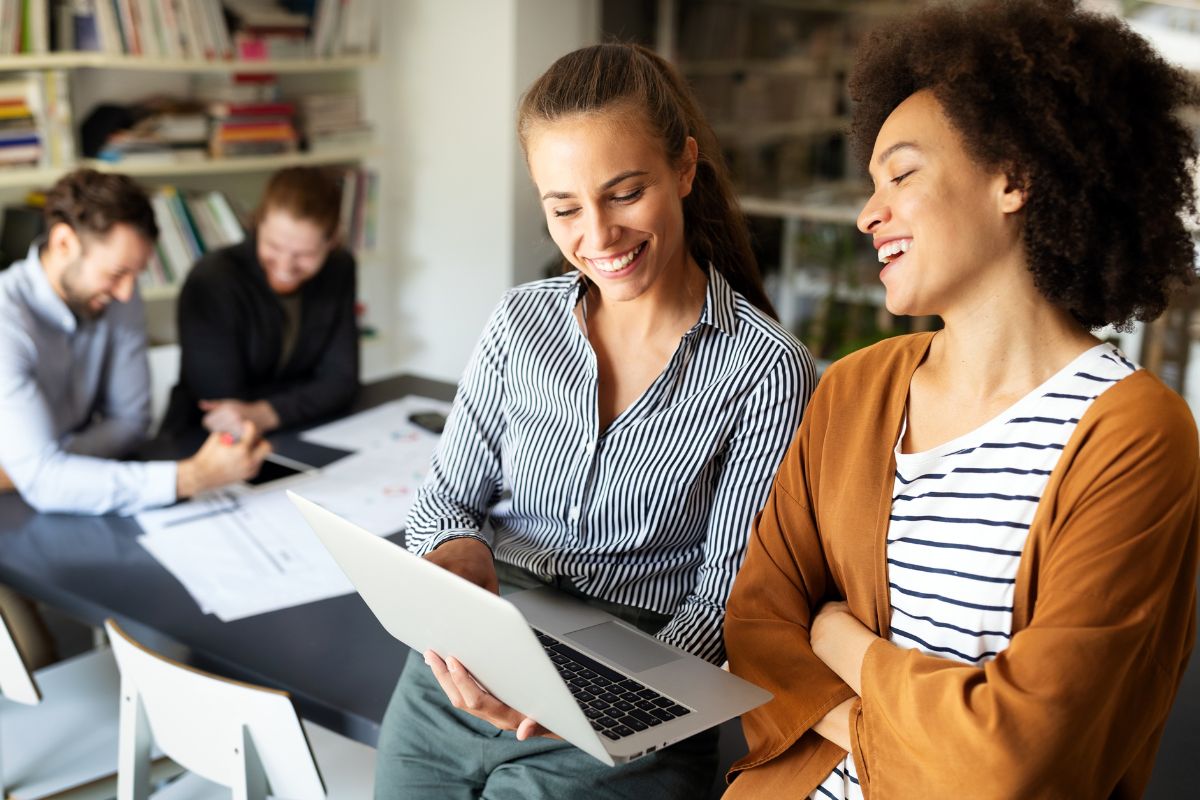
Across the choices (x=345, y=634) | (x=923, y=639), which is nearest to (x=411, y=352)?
(x=345, y=634)

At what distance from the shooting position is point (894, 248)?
1.15 m

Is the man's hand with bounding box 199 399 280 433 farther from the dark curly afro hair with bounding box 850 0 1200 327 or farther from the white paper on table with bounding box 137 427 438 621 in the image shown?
the dark curly afro hair with bounding box 850 0 1200 327

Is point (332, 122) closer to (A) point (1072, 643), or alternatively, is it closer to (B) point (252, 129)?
(B) point (252, 129)

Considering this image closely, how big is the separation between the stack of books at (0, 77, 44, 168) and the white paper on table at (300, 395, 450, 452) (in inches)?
65.4

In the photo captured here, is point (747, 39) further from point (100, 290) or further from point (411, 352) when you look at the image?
point (100, 290)

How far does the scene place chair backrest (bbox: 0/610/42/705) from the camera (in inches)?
65.7

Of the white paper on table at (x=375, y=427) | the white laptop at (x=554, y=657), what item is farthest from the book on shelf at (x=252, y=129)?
the white laptop at (x=554, y=657)

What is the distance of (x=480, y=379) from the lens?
1647mm

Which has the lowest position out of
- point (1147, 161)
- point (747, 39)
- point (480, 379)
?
point (480, 379)

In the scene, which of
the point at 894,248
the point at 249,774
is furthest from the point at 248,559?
the point at 894,248

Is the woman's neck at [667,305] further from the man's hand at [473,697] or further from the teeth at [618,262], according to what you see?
the man's hand at [473,697]

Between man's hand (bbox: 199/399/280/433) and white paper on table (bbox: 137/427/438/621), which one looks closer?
white paper on table (bbox: 137/427/438/621)

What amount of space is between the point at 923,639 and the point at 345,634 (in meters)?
0.87

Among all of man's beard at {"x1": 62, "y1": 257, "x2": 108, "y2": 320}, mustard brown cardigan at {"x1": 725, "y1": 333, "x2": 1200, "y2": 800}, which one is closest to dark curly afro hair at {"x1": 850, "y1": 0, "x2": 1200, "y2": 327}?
mustard brown cardigan at {"x1": 725, "y1": 333, "x2": 1200, "y2": 800}
